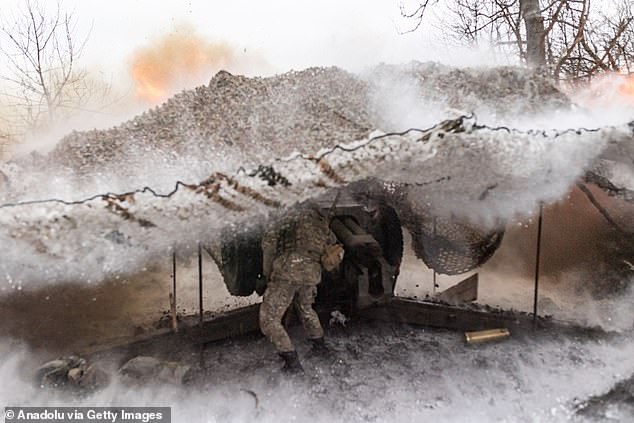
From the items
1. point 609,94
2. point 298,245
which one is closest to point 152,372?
point 298,245

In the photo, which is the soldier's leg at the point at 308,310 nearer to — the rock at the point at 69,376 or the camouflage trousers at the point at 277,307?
the camouflage trousers at the point at 277,307

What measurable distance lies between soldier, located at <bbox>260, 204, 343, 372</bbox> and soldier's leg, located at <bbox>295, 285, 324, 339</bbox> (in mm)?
47

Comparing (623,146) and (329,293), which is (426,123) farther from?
(329,293)

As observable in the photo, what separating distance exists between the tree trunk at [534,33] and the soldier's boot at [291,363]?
6.11 meters

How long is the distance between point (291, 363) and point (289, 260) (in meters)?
0.98

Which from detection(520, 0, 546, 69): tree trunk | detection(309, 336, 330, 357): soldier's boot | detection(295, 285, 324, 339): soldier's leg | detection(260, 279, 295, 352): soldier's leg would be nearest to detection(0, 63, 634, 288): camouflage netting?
detection(260, 279, 295, 352): soldier's leg

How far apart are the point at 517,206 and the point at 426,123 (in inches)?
62.7

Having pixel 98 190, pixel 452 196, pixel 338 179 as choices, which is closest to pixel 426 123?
pixel 338 179

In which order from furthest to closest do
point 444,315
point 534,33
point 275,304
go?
point 534,33, point 444,315, point 275,304

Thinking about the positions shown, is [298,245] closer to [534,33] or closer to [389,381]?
[389,381]

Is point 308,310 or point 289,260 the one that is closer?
point 289,260

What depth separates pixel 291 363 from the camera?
4.78 metres

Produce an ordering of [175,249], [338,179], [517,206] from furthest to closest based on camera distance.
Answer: [517,206] < [175,249] < [338,179]

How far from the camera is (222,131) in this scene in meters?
4.15
